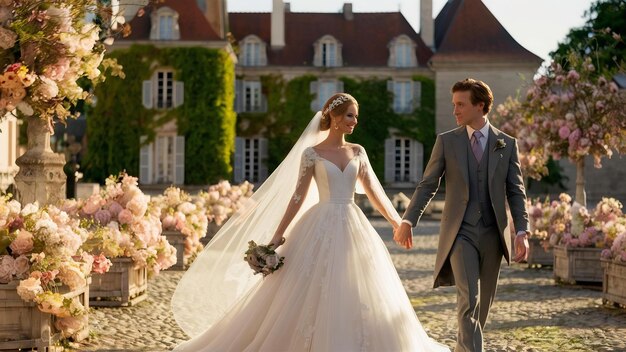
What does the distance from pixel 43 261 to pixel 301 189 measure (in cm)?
196

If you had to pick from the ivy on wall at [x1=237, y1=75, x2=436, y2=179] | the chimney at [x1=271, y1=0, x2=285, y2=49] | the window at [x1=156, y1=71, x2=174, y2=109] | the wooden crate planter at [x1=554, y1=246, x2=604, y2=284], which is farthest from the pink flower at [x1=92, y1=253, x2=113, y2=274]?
the chimney at [x1=271, y1=0, x2=285, y2=49]

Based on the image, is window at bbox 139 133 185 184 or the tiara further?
window at bbox 139 133 185 184

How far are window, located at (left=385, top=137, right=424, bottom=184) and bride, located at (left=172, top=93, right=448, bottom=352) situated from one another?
98.5 ft

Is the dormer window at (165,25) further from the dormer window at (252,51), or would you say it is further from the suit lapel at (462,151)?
the suit lapel at (462,151)

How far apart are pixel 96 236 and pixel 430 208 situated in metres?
24.1

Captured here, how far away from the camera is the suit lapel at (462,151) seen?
17.5ft

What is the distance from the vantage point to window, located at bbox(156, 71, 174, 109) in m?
33.9

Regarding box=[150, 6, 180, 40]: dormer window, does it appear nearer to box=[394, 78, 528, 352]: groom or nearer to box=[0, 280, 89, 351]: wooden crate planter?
box=[0, 280, 89, 351]: wooden crate planter

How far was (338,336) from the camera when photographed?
18.6 feet

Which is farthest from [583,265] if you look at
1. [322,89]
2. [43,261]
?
[322,89]

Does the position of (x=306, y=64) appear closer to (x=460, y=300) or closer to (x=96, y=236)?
(x=96, y=236)

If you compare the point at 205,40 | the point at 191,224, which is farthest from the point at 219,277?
the point at 205,40

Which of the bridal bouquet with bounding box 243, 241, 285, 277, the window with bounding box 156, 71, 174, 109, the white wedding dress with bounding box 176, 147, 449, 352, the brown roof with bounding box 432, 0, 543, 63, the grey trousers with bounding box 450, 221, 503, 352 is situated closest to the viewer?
the grey trousers with bounding box 450, 221, 503, 352

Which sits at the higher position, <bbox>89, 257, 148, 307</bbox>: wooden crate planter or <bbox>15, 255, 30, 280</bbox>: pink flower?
<bbox>15, 255, 30, 280</bbox>: pink flower
